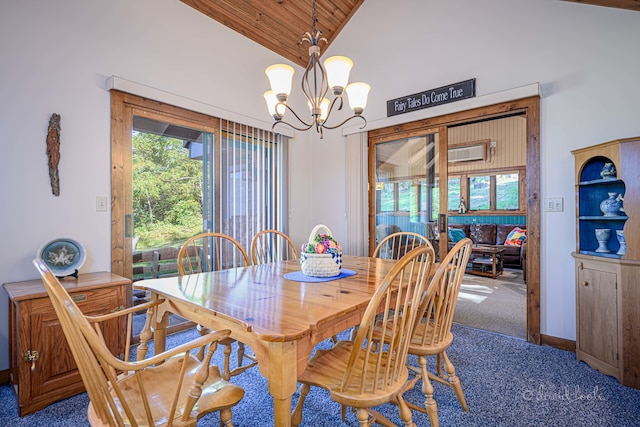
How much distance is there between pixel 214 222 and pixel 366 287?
211 centimetres

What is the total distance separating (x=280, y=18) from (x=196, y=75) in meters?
1.29

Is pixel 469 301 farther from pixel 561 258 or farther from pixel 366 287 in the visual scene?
pixel 366 287

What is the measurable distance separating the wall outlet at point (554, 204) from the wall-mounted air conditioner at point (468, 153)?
4825 mm

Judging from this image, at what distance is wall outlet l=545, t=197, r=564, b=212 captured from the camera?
256 cm

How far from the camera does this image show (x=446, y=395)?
1.90m

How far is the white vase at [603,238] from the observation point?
2270mm

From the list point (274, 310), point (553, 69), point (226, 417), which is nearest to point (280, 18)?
point (553, 69)

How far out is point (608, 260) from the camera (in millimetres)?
2096

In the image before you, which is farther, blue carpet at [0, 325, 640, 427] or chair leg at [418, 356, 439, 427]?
blue carpet at [0, 325, 640, 427]

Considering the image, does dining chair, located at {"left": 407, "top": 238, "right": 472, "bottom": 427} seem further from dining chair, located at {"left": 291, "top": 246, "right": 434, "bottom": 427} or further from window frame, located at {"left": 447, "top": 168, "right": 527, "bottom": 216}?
window frame, located at {"left": 447, "top": 168, "right": 527, "bottom": 216}

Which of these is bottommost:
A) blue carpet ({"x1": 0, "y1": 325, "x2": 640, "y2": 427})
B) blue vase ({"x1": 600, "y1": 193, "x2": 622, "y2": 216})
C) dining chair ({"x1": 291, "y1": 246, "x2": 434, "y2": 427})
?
blue carpet ({"x1": 0, "y1": 325, "x2": 640, "y2": 427})

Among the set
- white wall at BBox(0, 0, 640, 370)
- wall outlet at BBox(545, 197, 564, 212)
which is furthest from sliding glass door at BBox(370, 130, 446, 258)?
wall outlet at BBox(545, 197, 564, 212)

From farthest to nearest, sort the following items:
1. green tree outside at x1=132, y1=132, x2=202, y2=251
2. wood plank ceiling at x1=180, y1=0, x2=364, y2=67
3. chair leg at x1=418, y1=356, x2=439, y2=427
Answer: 1. wood plank ceiling at x1=180, y1=0, x2=364, y2=67
2. green tree outside at x1=132, y1=132, x2=202, y2=251
3. chair leg at x1=418, y1=356, x2=439, y2=427

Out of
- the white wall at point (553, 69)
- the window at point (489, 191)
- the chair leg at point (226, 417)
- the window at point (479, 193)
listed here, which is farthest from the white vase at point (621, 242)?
the window at point (479, 193)
